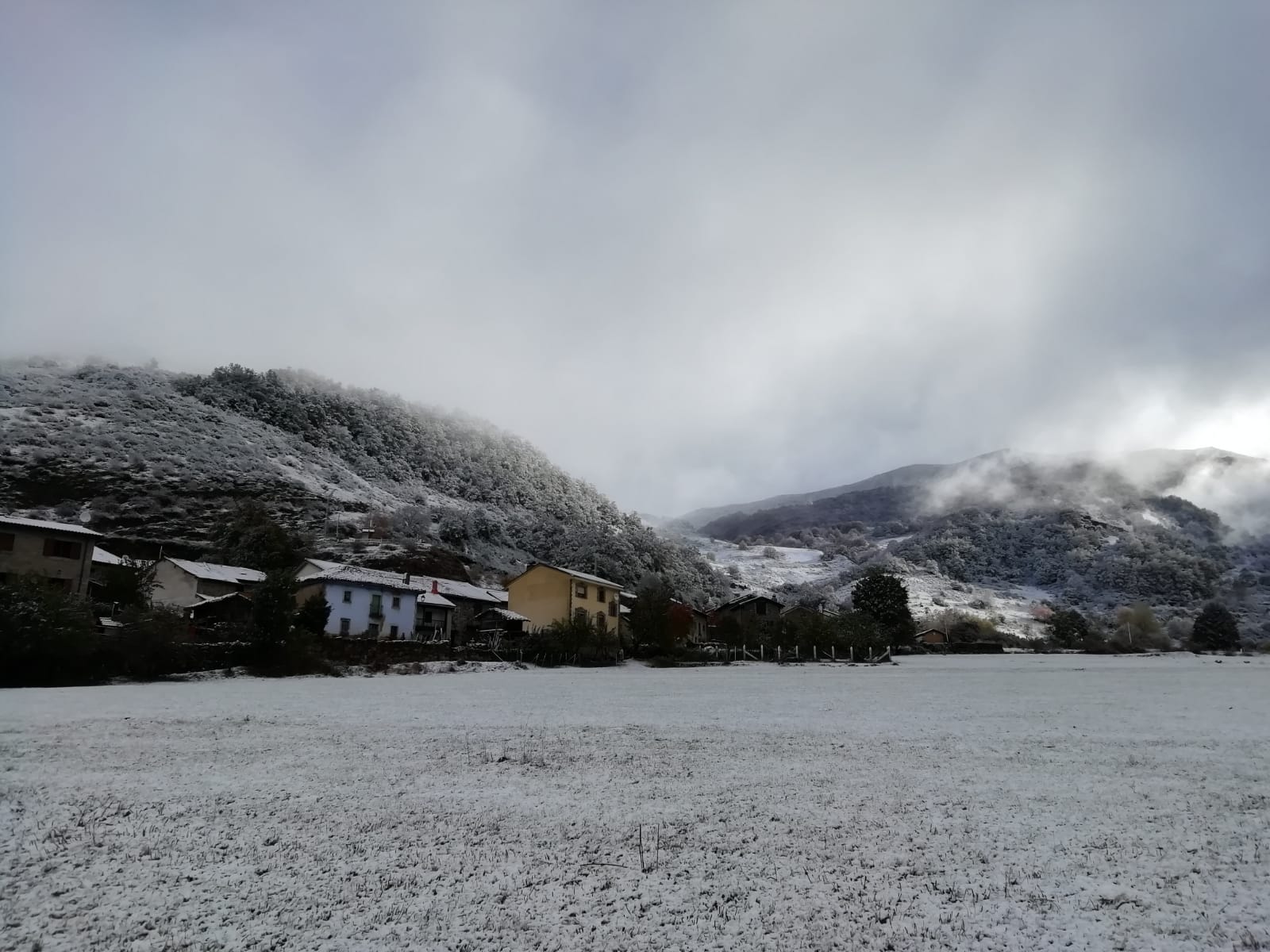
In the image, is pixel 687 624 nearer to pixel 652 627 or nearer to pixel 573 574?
pixel 652 627

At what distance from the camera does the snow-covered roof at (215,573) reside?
5662cm

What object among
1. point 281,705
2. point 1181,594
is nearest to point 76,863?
point 281,705

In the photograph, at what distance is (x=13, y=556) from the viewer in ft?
143

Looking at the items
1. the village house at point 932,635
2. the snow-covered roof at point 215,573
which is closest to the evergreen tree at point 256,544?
the snow-covered roof at point 215,573

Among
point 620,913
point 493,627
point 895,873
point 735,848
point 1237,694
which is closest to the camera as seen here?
point 620,913

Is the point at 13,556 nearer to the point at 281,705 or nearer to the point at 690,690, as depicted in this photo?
the point at 281,705

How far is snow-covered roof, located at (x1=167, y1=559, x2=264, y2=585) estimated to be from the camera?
56.6 m

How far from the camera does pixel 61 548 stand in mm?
45438

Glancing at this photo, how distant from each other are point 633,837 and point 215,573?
61.5 meters

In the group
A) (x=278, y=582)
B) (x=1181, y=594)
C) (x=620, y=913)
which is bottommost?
(x=620, y=913)

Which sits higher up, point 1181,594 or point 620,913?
point 1181,594

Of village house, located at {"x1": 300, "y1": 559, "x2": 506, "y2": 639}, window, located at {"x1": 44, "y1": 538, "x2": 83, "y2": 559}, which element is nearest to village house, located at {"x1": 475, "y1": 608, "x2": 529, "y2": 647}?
village house, located at {"x1": 300, "y1": 559, "x2": 506, "y2": 639}

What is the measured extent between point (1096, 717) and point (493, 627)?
5577 centimetres

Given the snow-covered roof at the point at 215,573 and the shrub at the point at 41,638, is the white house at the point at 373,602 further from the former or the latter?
the shrub at the point at 41,638
